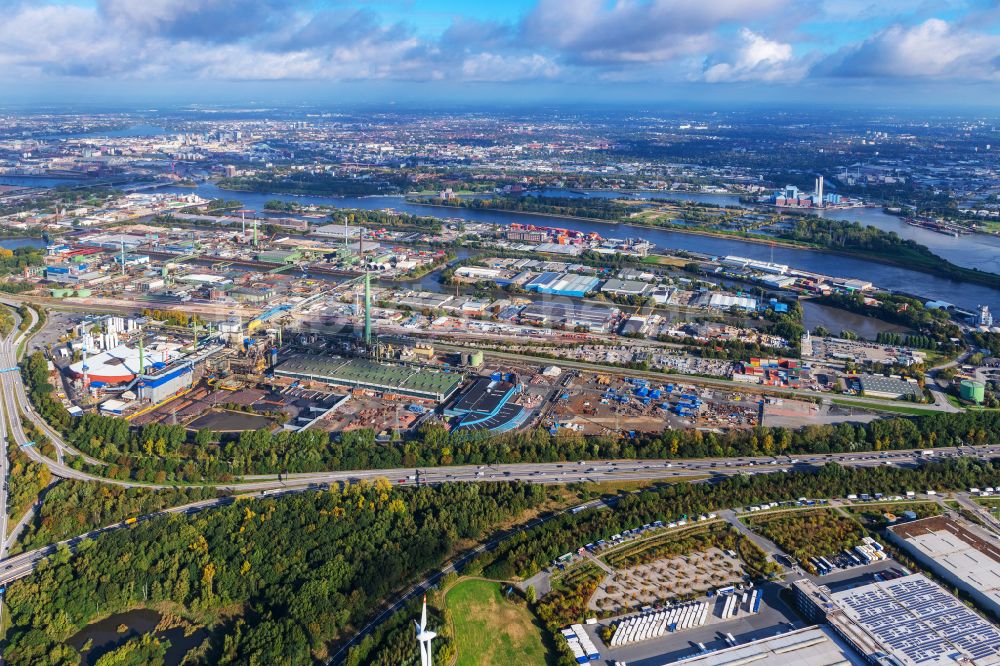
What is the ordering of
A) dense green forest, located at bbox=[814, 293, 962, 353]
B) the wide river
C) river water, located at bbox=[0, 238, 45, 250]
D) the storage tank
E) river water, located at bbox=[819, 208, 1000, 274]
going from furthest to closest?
1. river water, located at bbox=[0, 238, 45, 250]
2. river water, located at bbox=[819, 208, 1000, 274]
3. the wide river
4. dense green forest, located at bbox=[814, 293, 962, 353]
5. the storage tank

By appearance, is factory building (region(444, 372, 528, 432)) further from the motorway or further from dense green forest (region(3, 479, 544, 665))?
dense green forest (region(3, 479, 544, 665))

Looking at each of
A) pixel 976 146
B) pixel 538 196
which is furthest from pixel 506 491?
pixel 976 146

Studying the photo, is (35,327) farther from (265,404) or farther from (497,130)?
(497,130)

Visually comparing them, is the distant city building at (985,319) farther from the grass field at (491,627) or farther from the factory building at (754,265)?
the grass field at (491,627)

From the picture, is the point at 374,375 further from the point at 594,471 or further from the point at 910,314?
the point at 910,314

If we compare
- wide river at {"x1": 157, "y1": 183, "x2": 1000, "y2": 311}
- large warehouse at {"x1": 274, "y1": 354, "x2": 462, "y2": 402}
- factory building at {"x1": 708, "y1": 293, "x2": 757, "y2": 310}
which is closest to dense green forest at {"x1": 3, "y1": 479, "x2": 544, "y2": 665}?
large warehouse at {"x1": 274, "y1": 354, "x2": 462, "y2": 402}
